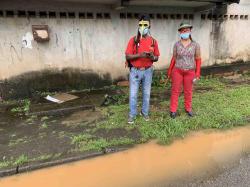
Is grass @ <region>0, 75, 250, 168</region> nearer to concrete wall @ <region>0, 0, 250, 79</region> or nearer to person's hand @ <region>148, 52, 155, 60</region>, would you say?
person's hand @ <region>148, 52, 155, 60</region>

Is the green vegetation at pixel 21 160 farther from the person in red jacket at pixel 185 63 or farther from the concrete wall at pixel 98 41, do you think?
the concrete wall at pixel 98 41

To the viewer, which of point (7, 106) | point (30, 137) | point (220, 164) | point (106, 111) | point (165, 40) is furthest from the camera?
point (165, 40)

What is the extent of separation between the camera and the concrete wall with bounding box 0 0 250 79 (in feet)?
20.6

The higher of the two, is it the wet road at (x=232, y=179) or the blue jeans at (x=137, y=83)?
the blue jeans at (x=137, y=83)

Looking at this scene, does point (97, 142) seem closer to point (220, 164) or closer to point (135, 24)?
point (220, 164)

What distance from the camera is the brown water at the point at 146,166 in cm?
349

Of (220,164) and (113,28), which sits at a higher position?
(113,28)

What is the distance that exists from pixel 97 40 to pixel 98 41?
4cm

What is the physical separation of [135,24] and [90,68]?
1.74 m

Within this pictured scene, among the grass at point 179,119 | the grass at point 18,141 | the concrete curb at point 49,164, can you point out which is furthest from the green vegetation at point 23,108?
the concrete curb at point 49,164

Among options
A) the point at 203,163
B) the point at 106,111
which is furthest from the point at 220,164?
the point at 106,111

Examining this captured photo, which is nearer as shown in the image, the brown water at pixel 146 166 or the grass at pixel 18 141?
the brown water at pixel 146 166

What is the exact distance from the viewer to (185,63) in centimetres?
501

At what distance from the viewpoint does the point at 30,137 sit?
4594mm
